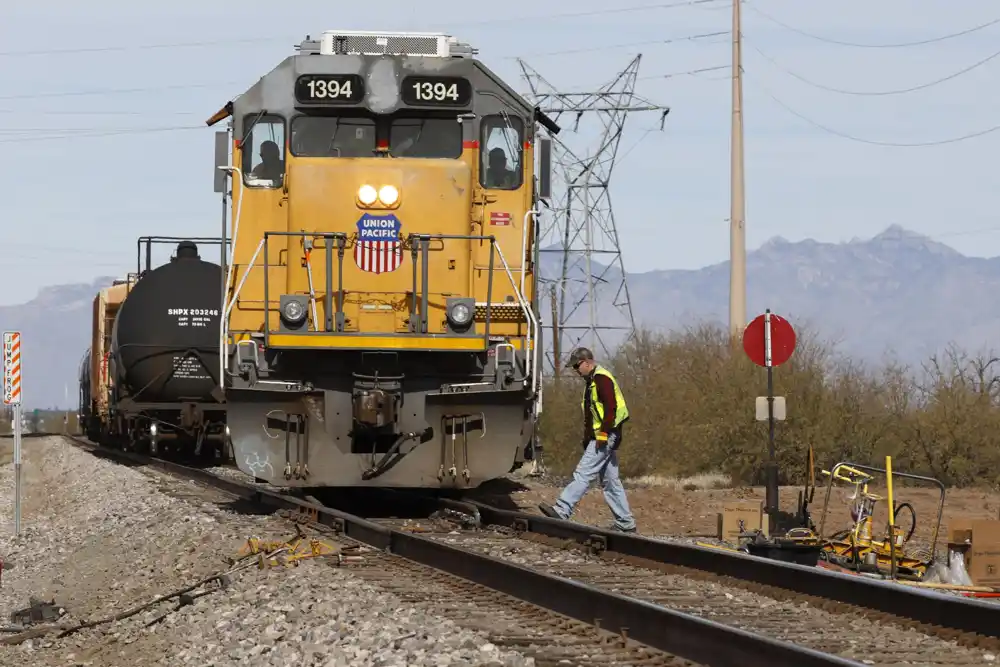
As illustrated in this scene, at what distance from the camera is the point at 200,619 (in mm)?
8336

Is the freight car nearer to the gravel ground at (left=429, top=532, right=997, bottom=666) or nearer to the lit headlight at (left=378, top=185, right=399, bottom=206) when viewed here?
the lit headlight at (left=378, top=185, right=399, bottom=206)

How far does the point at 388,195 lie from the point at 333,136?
0.77m

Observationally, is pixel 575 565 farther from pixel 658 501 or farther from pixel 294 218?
pixel 658 501

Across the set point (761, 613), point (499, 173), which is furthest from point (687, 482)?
point (761, 613)

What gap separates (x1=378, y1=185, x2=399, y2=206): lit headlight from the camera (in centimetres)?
1302

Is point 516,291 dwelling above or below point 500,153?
below

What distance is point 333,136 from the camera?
13.1 metres

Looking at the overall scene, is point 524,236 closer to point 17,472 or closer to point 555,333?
point 17,472

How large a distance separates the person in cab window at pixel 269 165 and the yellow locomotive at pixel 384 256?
0.01m

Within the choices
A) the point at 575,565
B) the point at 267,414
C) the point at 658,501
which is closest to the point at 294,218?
the point at 267,414

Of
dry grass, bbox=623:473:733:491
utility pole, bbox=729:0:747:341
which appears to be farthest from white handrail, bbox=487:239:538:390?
utility pole, bbox=729:0:747:341

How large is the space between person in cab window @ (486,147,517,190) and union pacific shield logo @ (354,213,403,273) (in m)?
0.97

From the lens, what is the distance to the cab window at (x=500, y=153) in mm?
13203

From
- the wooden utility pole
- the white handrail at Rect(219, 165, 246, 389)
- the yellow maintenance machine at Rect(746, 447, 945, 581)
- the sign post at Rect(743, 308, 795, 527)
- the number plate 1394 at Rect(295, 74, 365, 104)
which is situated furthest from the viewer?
the wooden utility pole
